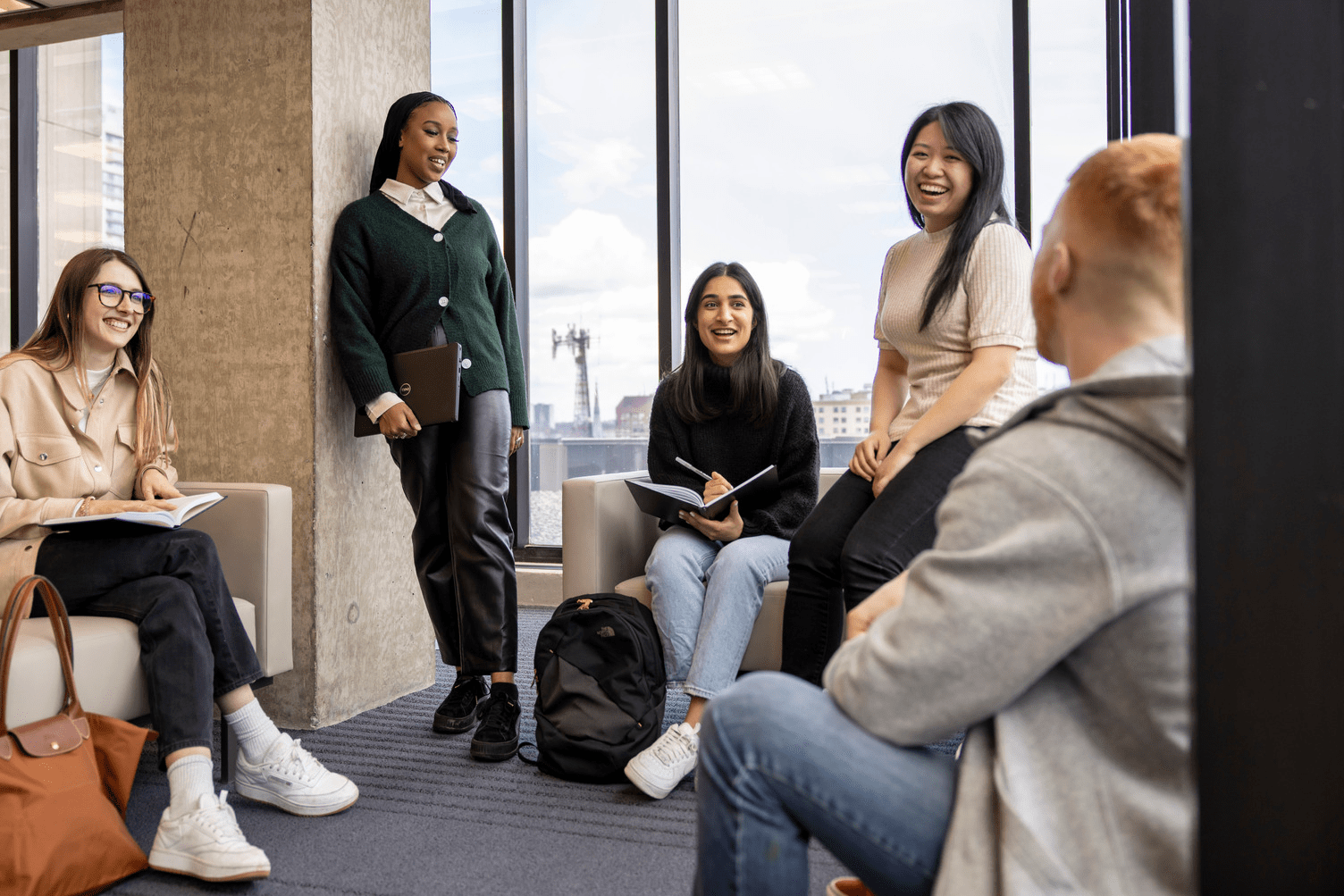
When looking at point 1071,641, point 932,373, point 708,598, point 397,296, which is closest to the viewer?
point 1071,641

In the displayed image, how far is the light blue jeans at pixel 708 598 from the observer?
198cm

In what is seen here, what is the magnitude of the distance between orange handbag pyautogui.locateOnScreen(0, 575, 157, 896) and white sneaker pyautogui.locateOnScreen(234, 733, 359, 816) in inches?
10.8

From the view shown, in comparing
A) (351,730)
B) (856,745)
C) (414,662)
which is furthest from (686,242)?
(856,745)

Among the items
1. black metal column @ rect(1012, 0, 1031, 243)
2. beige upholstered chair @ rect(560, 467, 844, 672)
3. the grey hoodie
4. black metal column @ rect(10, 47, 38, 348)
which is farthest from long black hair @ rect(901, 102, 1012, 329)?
black metal column @ rect(10, 47, 38, 348)

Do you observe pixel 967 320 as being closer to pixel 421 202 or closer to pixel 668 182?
pixel 421 202

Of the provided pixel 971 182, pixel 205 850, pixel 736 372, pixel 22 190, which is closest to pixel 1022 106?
pixel 971 182

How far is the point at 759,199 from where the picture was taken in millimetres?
3729

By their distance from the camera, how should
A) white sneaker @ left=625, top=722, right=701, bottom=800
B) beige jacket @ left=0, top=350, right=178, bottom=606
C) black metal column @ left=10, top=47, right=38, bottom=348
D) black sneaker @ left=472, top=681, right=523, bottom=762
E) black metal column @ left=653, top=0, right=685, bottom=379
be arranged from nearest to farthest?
beige jacket @ left=0, top=350, right=178, bottom=606, white sneaker @ left=625, top=722, right=701, bottom=800, black sneaker @ left=472, top=681, right=523, bottom=762, black metal column @ left=653, top=0, right=685, bottom=379, black metal column @ left=10, top=47, right=38, bottom=348

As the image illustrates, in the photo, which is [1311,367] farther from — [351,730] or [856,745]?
[351,730]

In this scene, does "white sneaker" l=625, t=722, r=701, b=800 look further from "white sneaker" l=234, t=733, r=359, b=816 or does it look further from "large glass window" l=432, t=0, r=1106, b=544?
"large glass window" l=432, t=0, r=1106, b=544

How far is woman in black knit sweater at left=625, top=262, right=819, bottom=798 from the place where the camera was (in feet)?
6.62

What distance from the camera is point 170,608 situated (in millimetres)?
1706

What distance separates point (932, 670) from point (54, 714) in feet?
4.89

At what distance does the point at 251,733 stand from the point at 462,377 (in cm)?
100
